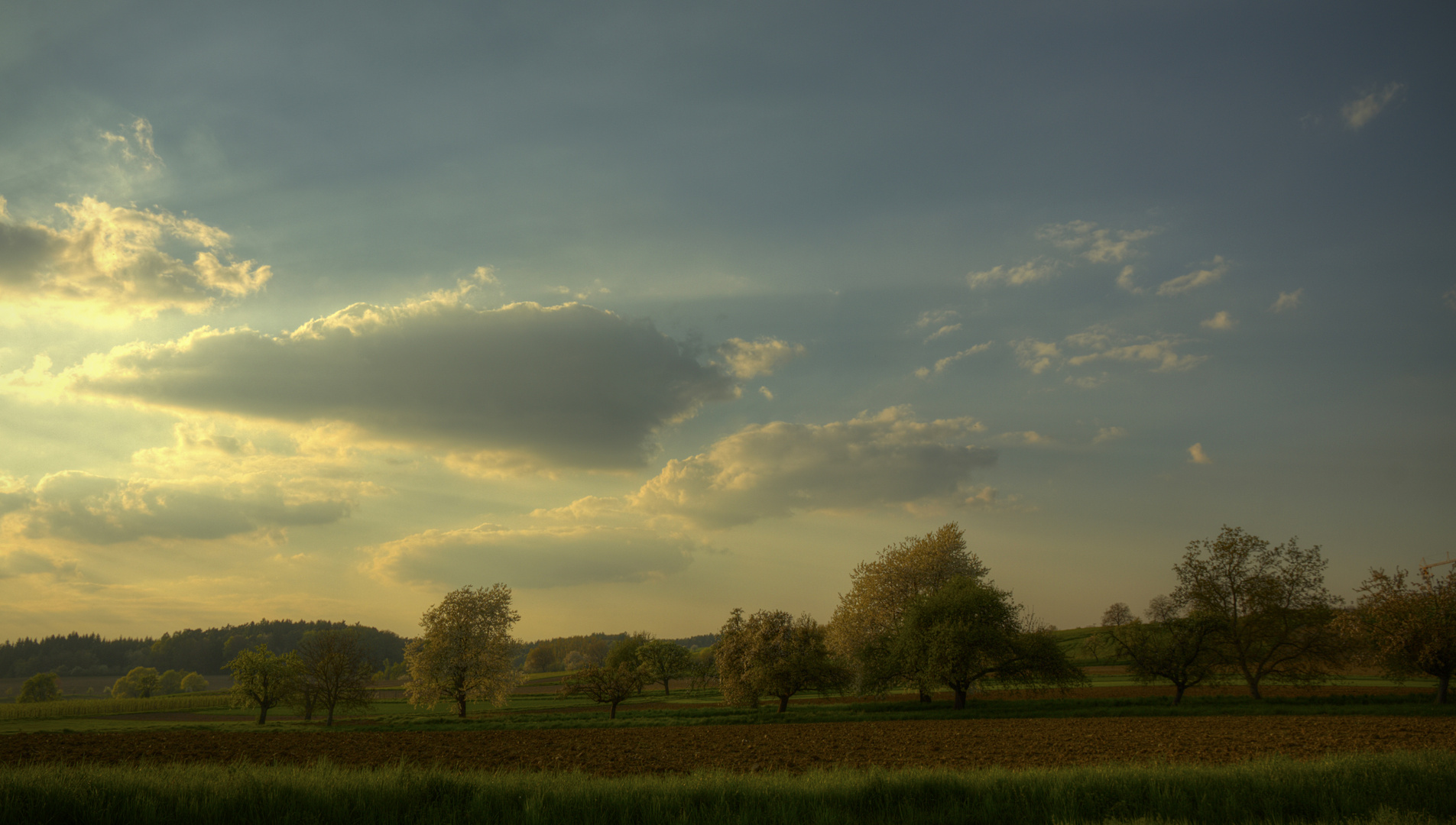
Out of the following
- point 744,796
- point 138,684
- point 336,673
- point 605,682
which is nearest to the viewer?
point 744,796

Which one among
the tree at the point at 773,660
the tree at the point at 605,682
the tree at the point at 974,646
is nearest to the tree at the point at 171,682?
the tree at the point at 605,682

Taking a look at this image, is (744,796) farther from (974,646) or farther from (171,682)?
(171,682)

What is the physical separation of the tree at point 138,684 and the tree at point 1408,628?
496 ft

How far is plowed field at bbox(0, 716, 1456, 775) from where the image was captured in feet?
80.1

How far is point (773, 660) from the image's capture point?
5212cm

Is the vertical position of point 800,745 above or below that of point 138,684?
above

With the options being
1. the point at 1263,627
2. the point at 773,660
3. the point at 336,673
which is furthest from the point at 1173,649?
the point at 336,673

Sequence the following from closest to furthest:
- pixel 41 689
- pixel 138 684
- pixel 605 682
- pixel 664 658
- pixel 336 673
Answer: pixel 605 682 → pixel 336 673 → pixel 664 658 → pixel 41 689 → pixel 138 684

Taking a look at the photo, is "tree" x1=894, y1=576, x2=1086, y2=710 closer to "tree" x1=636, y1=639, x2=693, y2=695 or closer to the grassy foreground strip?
the grassy foreground strip

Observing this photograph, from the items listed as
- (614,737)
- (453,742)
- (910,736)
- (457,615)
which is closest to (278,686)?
(457,615)

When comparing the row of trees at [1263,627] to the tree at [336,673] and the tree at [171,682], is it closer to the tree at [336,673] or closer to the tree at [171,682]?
the tree at [336,673]

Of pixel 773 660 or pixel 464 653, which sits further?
pixel 464 653

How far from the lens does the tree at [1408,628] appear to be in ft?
143

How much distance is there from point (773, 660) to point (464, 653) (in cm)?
3103
